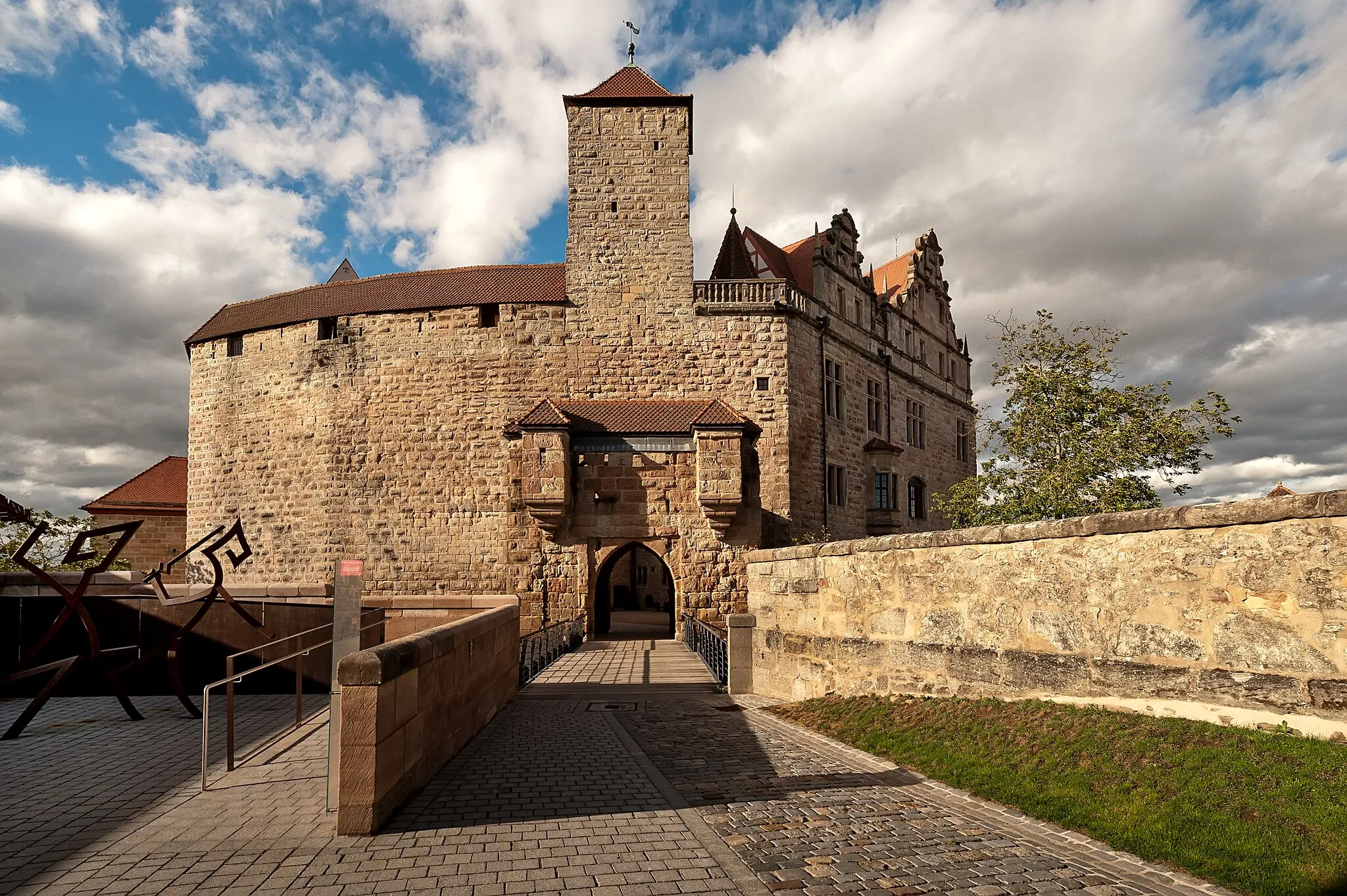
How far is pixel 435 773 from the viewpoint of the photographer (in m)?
6.78

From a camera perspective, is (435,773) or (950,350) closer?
(435,773)

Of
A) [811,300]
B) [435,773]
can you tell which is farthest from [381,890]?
[811,300]

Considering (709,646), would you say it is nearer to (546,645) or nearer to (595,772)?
(546,645)

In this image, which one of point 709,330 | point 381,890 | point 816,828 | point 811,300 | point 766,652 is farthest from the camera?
point 811,300

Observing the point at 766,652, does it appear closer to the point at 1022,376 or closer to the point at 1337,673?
the point at 1337,673

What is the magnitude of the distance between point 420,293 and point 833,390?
45.2 ft

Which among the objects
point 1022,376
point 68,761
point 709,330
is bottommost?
point 68,761

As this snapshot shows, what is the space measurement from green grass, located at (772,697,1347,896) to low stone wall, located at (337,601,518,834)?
4.17 m

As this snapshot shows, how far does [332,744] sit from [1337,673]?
673 centimetres

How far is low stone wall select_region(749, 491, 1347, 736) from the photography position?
5.23 m

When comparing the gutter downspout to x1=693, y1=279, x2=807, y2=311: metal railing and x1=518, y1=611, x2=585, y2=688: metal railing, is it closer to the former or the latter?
x1=693, y1=279, x2=807, y2=311: metal railing

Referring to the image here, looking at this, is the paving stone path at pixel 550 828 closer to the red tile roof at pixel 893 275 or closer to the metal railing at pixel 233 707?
the metal railing at pixel 233 707

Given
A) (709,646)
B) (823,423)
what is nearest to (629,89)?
(823,423)

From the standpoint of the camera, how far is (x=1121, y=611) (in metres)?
6.41
